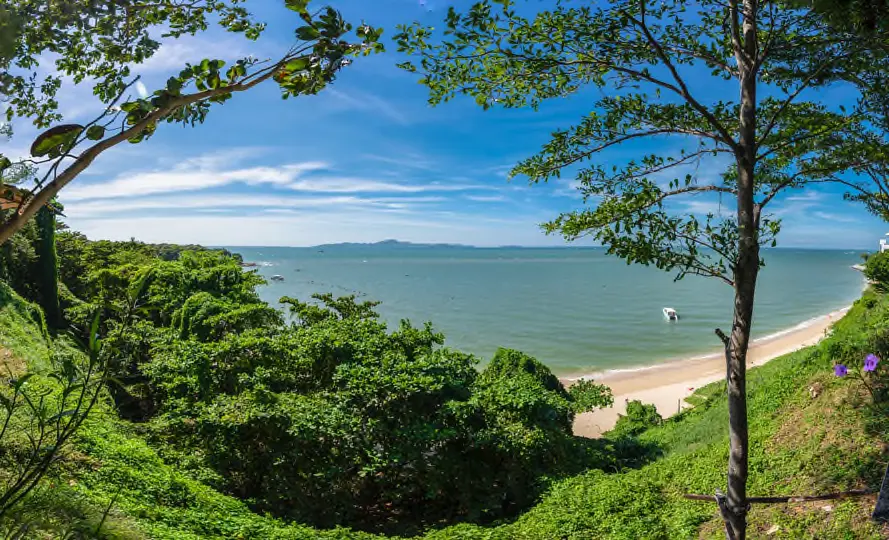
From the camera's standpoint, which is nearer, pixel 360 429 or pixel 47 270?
pixel 360 429

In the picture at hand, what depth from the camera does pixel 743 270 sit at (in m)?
3.24

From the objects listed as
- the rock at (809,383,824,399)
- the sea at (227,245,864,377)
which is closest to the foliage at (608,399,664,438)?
the sea at (227,245,864,377)

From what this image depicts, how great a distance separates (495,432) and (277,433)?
372cm

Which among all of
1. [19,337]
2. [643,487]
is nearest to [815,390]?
[643,487]

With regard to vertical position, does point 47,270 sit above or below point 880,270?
below

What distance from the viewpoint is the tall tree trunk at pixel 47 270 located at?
19.5 metres

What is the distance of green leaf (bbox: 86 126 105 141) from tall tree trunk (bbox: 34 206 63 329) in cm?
2319

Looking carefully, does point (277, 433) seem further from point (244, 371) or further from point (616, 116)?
point (616, 116)

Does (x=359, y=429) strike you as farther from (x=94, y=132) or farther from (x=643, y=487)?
(x=94, y=132)

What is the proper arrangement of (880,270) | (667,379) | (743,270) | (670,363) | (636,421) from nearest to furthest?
(743,270) < (880,270) < (636,421) < (667,379) < (670,363)

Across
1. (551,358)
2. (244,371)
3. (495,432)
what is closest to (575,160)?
(495,432)

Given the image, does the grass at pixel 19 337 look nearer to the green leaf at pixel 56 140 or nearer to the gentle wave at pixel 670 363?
the green leaf at pixel 56 140

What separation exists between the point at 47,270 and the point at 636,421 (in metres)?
22.9

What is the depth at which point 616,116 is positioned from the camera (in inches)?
149
